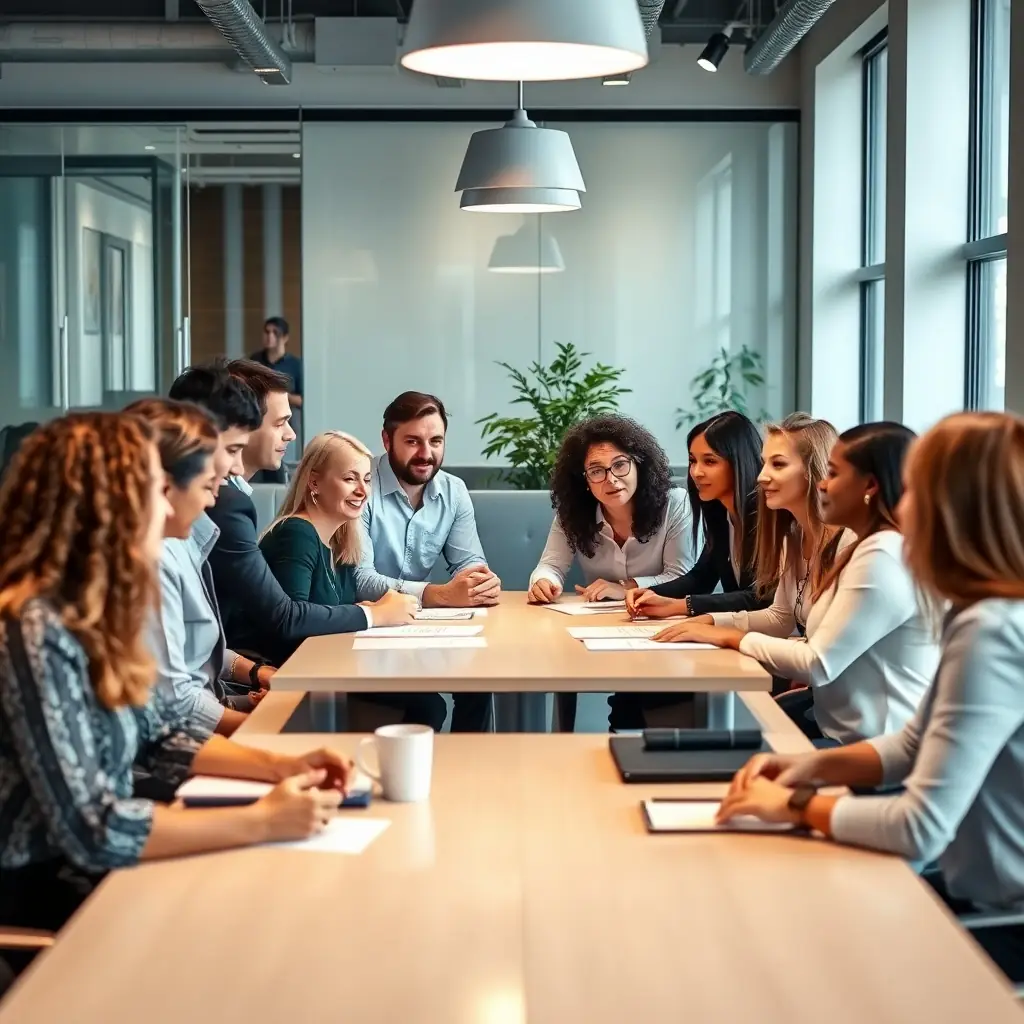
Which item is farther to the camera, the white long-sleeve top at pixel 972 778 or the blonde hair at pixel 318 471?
the blonde hair at pixel 318 471

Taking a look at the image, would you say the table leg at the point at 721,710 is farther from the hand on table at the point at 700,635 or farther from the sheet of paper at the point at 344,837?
the sheet of paper at the point at 344,837

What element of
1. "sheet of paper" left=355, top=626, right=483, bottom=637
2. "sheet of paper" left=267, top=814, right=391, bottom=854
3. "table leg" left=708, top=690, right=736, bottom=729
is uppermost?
"sheet of paper" left=355, top=626, right=483, bottom=637

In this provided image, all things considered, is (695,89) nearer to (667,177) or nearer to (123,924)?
(667,177)

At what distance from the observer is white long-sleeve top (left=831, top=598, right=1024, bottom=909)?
1831 millimetres

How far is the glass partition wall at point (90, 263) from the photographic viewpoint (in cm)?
789

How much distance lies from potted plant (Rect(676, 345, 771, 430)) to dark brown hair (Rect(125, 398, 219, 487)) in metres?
5.81

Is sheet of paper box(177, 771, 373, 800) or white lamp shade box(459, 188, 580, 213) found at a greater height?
white lamp shade box(459, 188, 580, 213)

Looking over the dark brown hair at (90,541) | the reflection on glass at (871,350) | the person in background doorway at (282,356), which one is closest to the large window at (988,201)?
the reflection on glass at (871,350)

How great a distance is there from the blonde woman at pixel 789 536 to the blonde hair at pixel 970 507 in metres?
1.35

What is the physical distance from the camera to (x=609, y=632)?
138 inches

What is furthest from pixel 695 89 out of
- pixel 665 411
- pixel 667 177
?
pixel 665 411

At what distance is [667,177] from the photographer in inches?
311

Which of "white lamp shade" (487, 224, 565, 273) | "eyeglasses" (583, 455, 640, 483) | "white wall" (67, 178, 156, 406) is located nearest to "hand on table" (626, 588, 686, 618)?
"eyeglasses" (583, 455, 640, 483)

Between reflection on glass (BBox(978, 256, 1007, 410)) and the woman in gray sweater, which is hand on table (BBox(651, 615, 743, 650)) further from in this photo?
reflection on glass (BBox(978, 256, 1007, 410))
